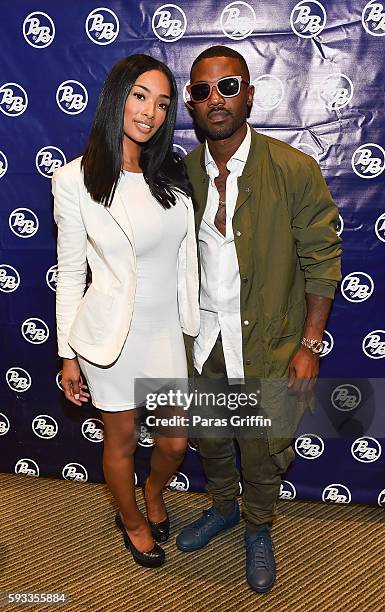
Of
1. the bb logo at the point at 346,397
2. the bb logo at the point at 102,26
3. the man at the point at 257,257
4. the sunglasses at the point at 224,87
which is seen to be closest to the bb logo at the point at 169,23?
the bb logo at the point at 102,26

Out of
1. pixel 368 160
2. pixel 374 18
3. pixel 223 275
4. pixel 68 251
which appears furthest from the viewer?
pixel 368 160

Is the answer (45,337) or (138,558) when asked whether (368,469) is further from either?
(45,337)

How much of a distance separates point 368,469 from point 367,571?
515 millimetres

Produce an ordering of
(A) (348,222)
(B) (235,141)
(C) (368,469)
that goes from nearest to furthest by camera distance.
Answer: (B) (235,141) → (A) (348,222) → (C) (368,469)

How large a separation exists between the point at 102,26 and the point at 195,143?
0.59 meters

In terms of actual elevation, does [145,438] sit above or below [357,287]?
below

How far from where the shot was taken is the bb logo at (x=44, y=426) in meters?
3.05

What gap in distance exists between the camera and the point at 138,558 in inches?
95.7

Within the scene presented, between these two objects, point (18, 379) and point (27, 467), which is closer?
point (18, 379)

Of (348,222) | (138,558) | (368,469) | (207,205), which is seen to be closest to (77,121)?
(207,205)

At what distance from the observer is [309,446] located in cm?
287

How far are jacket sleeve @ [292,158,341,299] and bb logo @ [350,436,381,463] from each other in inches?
38.4

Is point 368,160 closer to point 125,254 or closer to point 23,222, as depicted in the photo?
point 125,254

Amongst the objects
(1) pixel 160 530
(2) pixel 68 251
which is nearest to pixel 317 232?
(2) pixel 68 251
